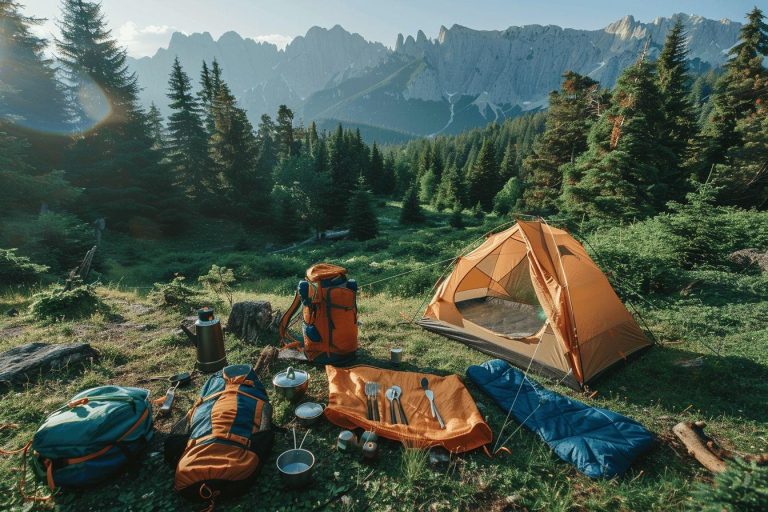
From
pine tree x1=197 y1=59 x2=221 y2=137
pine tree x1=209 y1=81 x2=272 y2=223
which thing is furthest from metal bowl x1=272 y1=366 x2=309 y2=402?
pine tree x1=197 y1=59 x2=221 y2=137

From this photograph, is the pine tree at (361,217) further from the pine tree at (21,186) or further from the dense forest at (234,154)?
the pine tree at (21,186)

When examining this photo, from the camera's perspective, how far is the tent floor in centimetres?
680

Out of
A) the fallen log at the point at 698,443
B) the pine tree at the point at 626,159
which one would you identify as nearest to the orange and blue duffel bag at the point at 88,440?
the fallen log at the point at 698,443

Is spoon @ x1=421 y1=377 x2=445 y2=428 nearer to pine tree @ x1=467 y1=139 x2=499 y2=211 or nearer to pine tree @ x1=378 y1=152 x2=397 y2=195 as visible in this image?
pine tree @ x1=467 y1=139 x2=499 y2=211

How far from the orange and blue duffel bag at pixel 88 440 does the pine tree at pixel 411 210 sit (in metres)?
32.4

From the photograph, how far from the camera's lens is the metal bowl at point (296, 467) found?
2953 millimetres

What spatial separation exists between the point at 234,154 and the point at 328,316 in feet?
82.3

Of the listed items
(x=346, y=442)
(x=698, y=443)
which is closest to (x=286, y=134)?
(x=346, y=442)

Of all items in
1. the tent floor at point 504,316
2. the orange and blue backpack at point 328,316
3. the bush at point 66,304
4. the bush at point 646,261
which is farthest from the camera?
the bush at point 646,261

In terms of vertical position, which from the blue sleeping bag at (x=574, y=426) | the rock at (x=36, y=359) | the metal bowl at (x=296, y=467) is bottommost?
the blue sleeping bag at (x=574, y=426)

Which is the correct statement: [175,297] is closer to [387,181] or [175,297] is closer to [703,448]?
[703,448]

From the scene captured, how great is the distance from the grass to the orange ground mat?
17 centimetres

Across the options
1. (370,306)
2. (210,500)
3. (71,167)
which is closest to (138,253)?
(71,167)

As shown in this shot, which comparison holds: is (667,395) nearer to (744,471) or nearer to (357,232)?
(744,471)
